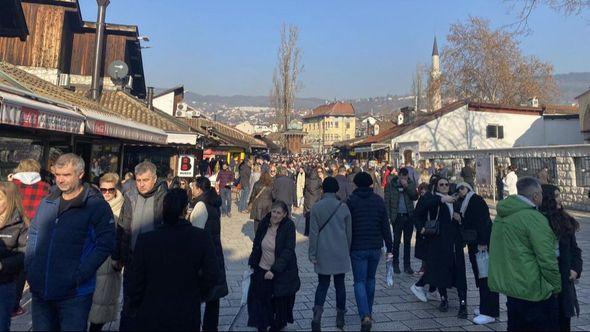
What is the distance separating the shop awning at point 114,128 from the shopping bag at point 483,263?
6.43 m

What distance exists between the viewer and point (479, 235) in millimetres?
4449

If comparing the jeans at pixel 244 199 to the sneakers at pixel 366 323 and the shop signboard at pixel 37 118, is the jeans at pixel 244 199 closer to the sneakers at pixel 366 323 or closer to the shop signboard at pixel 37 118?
the shop signboard at pixel 37 118

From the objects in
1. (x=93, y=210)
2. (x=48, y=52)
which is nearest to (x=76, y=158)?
(x=93, y=210)

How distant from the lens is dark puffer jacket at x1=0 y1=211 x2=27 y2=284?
3.01 m

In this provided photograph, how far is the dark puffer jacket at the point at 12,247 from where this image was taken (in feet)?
9.87

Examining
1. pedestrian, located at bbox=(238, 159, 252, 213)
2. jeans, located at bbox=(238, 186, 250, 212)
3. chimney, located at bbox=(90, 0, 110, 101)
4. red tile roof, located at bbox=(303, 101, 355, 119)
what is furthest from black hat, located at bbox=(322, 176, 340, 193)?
red tile roof, located at bbox=(303, 101, 355, 119)

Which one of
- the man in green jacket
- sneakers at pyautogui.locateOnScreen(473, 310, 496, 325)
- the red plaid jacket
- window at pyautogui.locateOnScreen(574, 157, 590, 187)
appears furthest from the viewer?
window at pyautogui.locateOnScreen(574, 157, 590, 187)

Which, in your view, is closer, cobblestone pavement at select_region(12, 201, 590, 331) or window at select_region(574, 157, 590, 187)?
cobblestone pavement at select_region(12, 201, 590, 331)

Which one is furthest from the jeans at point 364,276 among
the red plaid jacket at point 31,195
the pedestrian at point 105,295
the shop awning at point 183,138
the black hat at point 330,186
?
the shop awning at point 183,138

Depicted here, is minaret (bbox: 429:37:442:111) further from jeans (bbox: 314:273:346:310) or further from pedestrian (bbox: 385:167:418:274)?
jeans (bbox: 314:273:346:310)

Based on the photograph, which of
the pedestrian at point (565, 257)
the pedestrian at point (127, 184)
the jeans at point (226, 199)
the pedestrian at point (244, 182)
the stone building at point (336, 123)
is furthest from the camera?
the stone building at point (336, 123)

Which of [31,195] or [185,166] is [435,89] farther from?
[31,195]

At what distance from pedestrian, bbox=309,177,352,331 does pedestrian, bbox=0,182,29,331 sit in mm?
2795

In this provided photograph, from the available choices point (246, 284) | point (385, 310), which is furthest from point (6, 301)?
point (385, 310)
